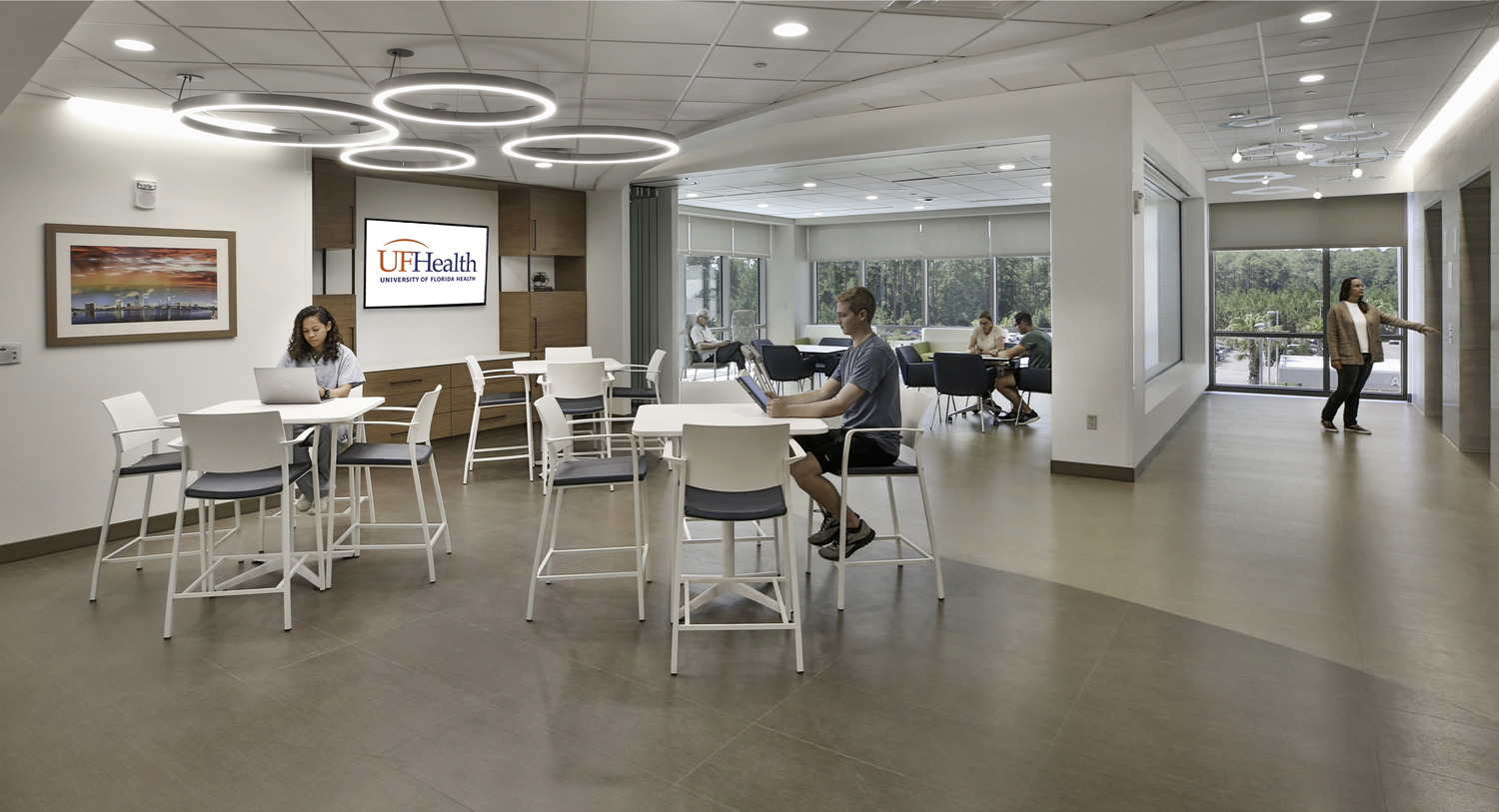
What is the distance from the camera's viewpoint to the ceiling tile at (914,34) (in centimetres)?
469

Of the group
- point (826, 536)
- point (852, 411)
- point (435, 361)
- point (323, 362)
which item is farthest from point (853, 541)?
point (435, 361)

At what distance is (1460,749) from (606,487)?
532 centimetres

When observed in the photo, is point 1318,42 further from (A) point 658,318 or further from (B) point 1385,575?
(A) point 658,318

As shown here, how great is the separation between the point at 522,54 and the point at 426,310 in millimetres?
5102

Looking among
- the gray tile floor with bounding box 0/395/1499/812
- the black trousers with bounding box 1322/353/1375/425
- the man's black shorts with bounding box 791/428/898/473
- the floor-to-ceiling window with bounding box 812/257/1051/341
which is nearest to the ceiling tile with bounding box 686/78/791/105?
the man's black shorts with bounding box 791/428/898/473

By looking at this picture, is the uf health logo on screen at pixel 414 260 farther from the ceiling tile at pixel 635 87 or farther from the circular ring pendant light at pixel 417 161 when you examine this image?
the ceiling tile at pixel 635 87

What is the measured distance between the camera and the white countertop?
8461 millimetres

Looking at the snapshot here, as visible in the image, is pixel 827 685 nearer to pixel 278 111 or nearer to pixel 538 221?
pixel 278 111

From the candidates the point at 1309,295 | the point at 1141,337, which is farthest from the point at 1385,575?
the point at 1309,295

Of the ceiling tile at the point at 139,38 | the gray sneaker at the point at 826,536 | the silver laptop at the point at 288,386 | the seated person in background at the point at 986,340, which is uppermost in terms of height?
the ceiling tile at the point at 139,38

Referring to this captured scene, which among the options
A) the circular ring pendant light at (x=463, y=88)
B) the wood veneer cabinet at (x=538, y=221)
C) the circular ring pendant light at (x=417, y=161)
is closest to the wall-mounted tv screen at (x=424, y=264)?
the wood veneer cabinet at (x=538, y=221)

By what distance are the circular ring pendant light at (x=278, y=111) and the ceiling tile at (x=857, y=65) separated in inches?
106

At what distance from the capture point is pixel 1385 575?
14.7ft

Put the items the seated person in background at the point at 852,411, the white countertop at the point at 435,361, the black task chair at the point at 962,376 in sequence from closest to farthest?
the seated person in background at the point at 852,411 < the white countertop at the point at 435,361 < the black task chair at the point at 962,376
